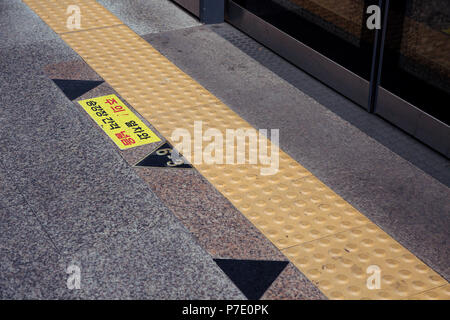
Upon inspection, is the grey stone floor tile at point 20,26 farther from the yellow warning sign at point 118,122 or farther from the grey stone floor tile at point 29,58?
the yellow warning sign at point 118,122

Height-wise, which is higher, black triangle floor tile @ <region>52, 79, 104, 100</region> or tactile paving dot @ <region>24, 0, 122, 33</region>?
tactile paving dot @ <region>24, 0, 122, 33</region>

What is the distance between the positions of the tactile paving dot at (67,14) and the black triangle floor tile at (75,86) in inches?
38.1

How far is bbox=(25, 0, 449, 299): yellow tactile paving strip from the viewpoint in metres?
2.82

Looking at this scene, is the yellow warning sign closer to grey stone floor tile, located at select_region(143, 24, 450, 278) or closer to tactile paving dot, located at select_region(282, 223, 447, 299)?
grey stone floor tile, located at select_region(143, 24, 450, 278)

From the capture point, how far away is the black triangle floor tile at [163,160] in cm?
358

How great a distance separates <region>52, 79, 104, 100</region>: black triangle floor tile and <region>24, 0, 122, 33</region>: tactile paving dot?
969 millimetres

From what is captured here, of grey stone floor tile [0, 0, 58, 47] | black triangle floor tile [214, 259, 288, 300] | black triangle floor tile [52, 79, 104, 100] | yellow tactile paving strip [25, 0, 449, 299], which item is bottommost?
black triangle floor tile [214, 259, 288, 300]

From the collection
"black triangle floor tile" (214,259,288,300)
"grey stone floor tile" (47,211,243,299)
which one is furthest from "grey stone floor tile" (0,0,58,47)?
"black triangle floor tile" (214,259,288,300)

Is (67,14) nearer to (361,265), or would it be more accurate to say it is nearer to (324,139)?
(324,139)

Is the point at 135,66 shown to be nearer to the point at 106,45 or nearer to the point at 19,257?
the point at 106,45

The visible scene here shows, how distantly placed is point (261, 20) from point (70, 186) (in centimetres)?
233

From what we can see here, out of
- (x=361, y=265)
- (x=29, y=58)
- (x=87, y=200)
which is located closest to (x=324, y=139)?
(x=361, y=265)

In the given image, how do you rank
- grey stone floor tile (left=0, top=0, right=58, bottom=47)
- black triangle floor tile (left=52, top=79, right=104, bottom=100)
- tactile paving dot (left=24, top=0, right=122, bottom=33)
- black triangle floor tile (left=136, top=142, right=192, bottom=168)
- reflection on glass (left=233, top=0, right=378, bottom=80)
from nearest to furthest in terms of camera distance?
black triangle floor tile (left=136, top=142, right=192, bottom=168)
reflection on glass (left=233, top=0, right=378, bottom=80)
black triangle floor tile (left=52, top=79, right=104, bottom=100)
grey stone floor tile (left=0, top=0, right=58, bottom=47)
tactile paving dot (left=24, top=0, right=122, bottom=33)
